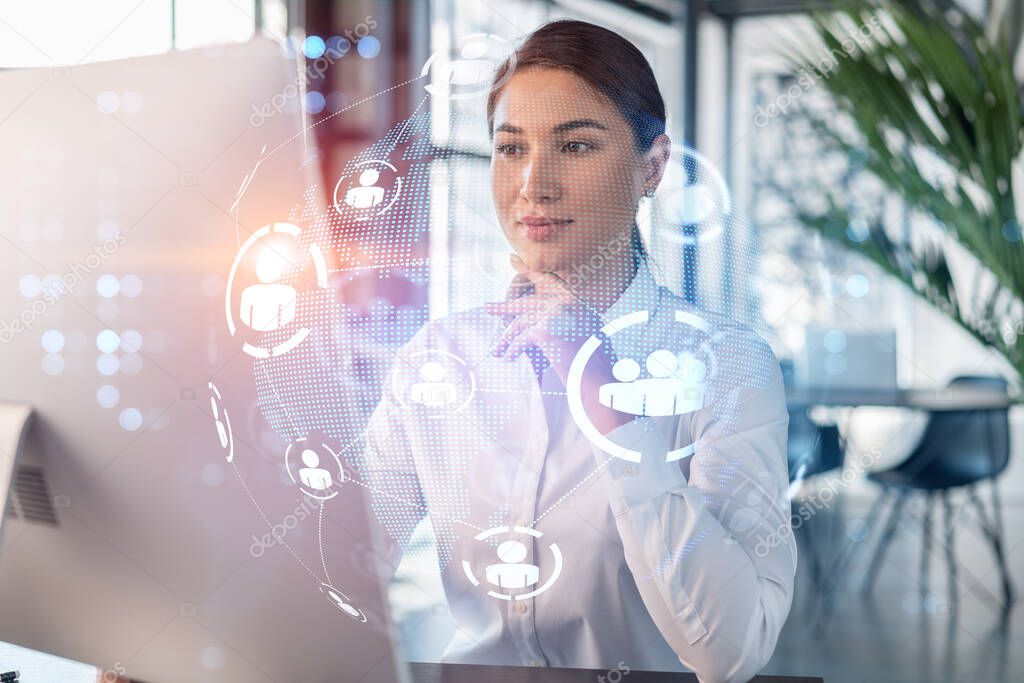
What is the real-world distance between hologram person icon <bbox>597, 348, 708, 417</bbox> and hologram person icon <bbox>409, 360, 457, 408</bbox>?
0.32ft

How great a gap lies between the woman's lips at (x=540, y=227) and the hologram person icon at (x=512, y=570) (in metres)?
0.20

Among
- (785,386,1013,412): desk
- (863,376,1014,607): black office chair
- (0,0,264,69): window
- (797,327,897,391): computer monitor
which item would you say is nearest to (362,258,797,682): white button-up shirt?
(0,0,264,69): window

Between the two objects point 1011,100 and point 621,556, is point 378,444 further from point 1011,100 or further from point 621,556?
point 1011,100

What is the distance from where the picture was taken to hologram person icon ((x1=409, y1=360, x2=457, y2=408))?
1.95 feet

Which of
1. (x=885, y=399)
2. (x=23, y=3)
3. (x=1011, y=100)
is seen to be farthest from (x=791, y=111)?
(x=23, y=3)

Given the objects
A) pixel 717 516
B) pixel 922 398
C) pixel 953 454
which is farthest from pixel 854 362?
pixel 717 516

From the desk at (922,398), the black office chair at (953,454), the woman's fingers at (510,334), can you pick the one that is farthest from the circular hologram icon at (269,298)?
the black office chair at (953,454)

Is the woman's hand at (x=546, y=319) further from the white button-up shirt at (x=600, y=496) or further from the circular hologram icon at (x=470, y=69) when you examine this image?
the circular hologram icon at (x=470, y=69)

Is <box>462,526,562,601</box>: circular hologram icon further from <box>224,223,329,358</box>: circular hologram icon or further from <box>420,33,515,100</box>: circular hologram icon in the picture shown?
<box>420,33,515,100</box>: circular hologram icon

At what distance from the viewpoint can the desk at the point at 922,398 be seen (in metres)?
3.10

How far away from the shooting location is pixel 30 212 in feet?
2.15

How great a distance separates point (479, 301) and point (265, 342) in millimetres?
137

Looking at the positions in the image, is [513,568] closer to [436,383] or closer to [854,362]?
[436,383]

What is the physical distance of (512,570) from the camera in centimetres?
61
